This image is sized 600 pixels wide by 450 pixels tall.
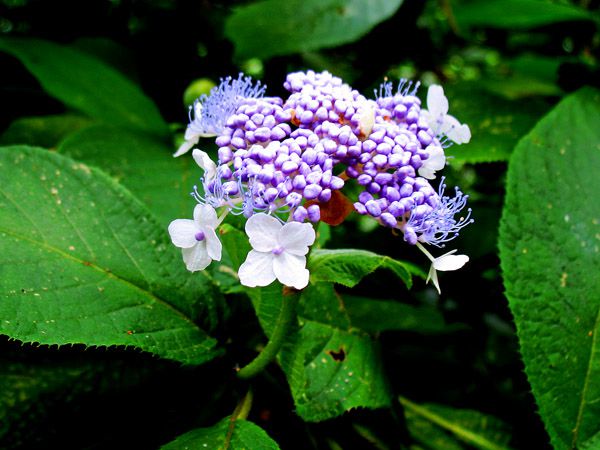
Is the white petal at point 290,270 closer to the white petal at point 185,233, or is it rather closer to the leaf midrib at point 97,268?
the white petal at point 185,233

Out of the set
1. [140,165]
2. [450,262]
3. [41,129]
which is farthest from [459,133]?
[41,129]

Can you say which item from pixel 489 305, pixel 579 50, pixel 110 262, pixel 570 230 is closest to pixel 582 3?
pixel 579 50

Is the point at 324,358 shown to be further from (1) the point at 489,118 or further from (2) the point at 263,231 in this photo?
(1) the point at 489,118

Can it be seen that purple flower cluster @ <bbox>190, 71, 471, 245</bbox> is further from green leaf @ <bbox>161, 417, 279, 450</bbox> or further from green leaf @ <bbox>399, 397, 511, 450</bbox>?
green leaf @ <bbox>399, 397, 511, 450</bbox>

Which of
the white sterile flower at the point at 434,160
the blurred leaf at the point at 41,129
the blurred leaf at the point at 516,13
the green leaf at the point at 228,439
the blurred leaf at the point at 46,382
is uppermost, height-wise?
the white sterile flower at the point at 434,160

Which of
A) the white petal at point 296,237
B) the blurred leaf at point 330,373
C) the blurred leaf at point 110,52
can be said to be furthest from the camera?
the blurred leaf at point 110,52

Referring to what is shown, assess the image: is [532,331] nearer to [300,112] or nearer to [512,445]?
[512,445]

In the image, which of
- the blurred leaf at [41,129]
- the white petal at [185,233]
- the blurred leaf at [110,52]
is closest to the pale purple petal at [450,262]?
the white petal at [185,233]

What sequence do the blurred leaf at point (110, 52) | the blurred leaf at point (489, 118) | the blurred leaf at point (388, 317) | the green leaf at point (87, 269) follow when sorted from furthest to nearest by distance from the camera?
the blurred leaf at point (110, 52), the blurred leaf at point (489, 118), the blurred leaf at point (388, 317), the green leaf at point (87, 269)
